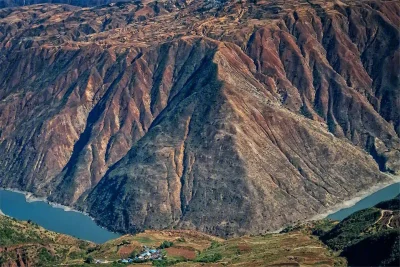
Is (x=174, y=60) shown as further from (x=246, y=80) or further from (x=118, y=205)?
(x=118, y=205)

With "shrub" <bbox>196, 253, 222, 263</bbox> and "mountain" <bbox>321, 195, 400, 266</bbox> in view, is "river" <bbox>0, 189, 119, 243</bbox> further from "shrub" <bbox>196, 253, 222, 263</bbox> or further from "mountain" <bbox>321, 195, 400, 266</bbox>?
"mountain" <bbox>321, 195, 400, 266</bbox>

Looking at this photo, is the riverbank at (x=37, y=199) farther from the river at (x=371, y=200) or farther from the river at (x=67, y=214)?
the river at (x=371, y=200)

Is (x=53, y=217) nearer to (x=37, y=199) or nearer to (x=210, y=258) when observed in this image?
(x=37, y=199)

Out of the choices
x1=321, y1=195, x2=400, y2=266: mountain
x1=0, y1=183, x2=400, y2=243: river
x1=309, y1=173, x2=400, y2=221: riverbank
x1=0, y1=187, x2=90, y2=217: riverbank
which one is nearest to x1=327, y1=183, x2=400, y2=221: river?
x1=0, y1=183, x2=400, y2=243: river

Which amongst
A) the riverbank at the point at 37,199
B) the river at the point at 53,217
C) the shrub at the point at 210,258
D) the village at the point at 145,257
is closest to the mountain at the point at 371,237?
the shrub at the point at 210,258

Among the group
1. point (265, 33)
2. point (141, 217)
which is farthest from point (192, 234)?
point (265, 33)

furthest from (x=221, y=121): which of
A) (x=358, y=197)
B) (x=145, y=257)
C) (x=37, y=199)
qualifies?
(x=145, y=257)

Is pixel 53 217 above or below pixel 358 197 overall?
below
